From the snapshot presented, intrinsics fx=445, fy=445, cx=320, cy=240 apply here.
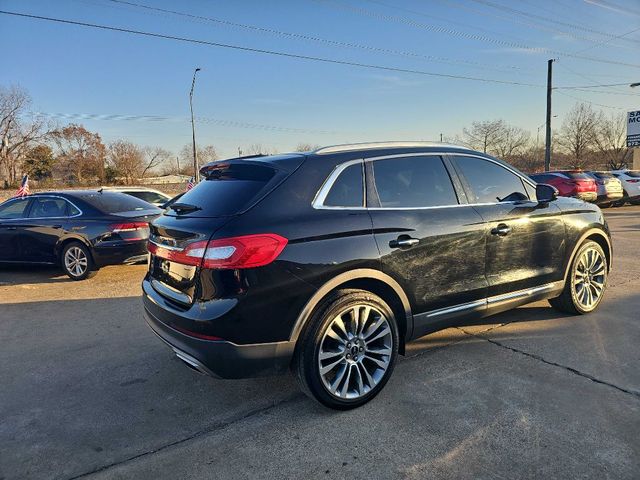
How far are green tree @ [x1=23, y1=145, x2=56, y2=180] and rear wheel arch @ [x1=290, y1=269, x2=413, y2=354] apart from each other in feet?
197

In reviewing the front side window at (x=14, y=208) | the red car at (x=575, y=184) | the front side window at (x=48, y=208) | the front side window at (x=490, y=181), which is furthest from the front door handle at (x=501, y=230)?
the red car at (x=575, y=184)

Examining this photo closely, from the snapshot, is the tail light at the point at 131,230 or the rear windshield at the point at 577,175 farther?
the rear windshield at the point at 577,175

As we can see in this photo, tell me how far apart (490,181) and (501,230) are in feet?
1.59

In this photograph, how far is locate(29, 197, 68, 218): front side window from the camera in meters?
7.49

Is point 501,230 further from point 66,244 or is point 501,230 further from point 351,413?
point 66,244

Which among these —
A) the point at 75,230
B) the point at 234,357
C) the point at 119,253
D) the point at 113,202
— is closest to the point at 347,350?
the point at 234,357

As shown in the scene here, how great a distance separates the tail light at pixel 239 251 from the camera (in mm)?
2654

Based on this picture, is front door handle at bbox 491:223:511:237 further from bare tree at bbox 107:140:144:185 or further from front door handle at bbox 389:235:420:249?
bare tree at bbox 107:140:144:185

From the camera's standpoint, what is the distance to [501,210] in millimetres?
3910

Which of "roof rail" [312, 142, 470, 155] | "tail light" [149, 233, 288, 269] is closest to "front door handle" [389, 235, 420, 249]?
"roof rail" [312, 142, 470, 155]

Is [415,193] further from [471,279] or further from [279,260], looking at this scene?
[279,260]

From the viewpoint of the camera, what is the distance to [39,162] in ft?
172

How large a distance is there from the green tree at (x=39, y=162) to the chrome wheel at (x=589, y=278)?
2369 inches

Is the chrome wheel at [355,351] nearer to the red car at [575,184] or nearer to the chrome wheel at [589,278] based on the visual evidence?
the chrome wheel at [589,278]
